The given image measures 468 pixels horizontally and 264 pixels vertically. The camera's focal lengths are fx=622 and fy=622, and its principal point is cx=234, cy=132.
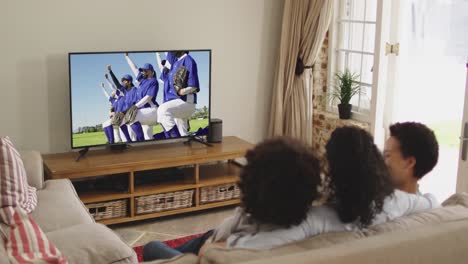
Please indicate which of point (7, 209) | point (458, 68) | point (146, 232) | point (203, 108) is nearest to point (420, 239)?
point (7, 209)

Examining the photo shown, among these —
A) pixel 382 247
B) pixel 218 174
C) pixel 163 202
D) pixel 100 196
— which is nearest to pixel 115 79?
pixel 100 196

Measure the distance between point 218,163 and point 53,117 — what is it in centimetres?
142

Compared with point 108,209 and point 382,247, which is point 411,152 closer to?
point 382,247

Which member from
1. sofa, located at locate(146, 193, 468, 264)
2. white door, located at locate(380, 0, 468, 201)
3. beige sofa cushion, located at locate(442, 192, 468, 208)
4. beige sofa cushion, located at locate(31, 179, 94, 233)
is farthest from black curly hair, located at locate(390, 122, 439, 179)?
beige sofa cushion, located at locate(31, 179, 94, 233)

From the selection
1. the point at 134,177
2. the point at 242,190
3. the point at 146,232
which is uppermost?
the point at 242,190

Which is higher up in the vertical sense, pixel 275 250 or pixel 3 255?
pixel 275 250

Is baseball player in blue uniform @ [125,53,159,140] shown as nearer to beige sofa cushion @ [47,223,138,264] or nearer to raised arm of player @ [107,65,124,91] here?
raised arm of player @ [107,65,124,91]

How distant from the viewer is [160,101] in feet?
15.4

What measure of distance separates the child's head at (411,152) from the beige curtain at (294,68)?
2817 millimetres

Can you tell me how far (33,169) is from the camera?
12.8 feet

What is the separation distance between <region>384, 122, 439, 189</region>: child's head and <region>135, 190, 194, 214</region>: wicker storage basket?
8.10 ft

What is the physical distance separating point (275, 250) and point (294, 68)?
3602mm

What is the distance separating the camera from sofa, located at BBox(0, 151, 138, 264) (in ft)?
9.55

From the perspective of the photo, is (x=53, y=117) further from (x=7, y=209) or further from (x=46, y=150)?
(x=7, y=209)
